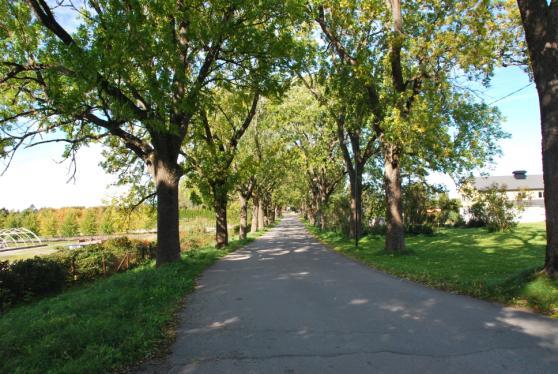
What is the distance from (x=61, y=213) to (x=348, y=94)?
6916 cm

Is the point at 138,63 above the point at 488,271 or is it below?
above

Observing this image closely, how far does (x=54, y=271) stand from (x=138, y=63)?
943 cm

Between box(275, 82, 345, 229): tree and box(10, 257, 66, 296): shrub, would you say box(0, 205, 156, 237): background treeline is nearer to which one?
box(275, 82, 345, 229): tree

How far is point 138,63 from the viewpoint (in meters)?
10.0

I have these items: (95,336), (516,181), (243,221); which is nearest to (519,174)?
(516,181)

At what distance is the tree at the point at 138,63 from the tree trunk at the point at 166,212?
1.3 inches

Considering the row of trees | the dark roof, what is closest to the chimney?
the dark roof

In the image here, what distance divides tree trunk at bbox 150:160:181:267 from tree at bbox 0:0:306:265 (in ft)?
0.11

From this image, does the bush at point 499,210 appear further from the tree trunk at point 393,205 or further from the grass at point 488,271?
the tree trunk at point 393,205

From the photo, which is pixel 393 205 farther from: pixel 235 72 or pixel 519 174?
pixel 519 174

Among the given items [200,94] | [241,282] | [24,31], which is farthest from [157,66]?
[241,282]

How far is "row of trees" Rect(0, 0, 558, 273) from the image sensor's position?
911 cm

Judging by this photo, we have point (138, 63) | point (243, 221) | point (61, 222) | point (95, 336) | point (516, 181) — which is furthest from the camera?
point (61, 222)

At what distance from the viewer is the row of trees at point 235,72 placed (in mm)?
9109
